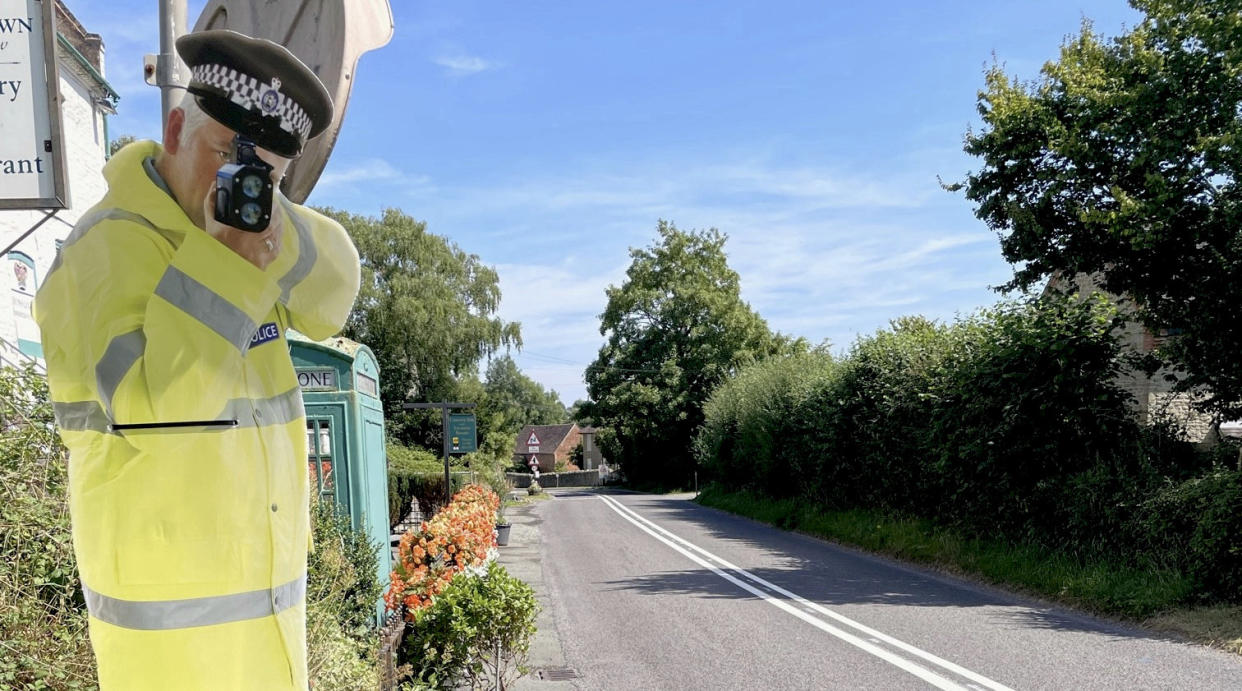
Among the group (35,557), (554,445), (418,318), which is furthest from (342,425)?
(554,445)

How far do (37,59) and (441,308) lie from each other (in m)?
36.4

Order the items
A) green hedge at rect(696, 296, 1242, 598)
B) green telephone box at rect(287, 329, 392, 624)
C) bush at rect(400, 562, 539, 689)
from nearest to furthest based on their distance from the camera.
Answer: bush at rect(400, 562, 539, 689) < green telephone box at rect(287, 329, 392, 624) < green hedge at rect(696, 296, 1242, 598)

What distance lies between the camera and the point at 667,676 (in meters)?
7.67

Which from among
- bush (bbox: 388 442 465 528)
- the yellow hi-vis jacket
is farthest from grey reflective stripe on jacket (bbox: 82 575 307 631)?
bush (bbox: 388 442 465 528)

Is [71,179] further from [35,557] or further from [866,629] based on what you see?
[866,629]

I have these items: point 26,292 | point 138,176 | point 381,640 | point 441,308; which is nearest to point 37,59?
point 138,176

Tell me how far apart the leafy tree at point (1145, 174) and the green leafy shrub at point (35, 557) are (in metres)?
11.1

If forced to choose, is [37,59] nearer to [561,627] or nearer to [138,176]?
[138,176]

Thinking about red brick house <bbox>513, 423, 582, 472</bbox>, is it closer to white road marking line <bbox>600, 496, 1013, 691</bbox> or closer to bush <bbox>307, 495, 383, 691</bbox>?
white road marking line <bbox>600, 496, 1013, 691</bbox>

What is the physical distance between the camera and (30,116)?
3252mm

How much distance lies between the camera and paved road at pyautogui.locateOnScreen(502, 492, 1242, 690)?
23.9ft

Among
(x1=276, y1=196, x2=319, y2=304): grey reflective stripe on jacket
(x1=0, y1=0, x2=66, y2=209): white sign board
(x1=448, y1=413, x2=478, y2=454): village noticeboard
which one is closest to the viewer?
(x1=276, y1=196, x2=319, y2=304): grey reflective stripe on jacket

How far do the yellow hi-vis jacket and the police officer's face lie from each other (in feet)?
0.09

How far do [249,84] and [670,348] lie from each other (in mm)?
51069
